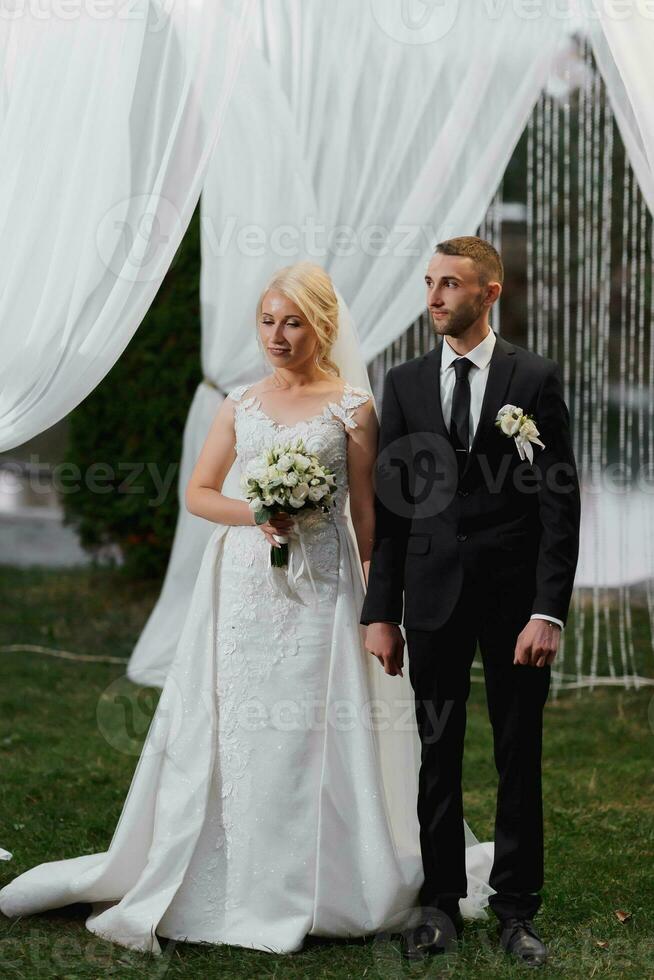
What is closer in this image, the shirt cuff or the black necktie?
the shirt cuff

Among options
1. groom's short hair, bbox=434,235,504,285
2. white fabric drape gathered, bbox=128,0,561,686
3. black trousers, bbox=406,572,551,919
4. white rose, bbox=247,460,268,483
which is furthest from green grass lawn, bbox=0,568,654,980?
white fabric drape gathered, bbox=128,0,561,686

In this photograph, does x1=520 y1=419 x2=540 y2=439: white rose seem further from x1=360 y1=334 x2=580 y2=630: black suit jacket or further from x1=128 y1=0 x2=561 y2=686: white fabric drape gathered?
x1=128 y1=0 x2=561 y2=686: white fabric drape gathered

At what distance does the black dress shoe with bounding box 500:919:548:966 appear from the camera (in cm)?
313

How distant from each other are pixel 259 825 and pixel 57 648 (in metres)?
4.05

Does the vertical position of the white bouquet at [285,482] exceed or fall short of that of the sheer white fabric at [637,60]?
it falls short

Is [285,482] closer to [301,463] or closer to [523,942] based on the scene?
[301,463]

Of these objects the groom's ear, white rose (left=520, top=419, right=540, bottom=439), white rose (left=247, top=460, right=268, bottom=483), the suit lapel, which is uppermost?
the groom's ear

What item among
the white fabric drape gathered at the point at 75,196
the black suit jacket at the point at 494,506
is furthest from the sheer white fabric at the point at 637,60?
the white fabric drape gathered at the point at 75,196

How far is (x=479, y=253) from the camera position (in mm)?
3066

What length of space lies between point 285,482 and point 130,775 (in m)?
2.20

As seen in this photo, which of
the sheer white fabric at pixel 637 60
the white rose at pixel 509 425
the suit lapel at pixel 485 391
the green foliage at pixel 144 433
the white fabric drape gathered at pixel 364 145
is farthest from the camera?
the green foliage at pixel 144 433

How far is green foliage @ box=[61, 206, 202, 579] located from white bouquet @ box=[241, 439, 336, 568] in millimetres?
4213

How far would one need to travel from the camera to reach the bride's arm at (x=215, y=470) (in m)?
3.45

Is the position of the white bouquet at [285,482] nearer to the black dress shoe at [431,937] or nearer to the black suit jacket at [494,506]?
the black suit jacket at [494,506]
